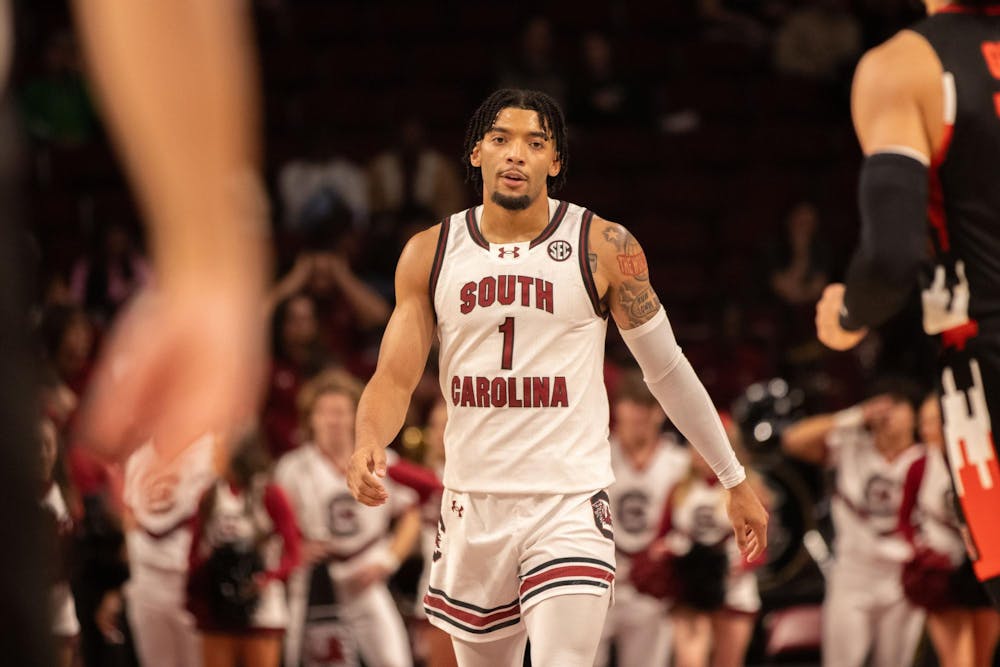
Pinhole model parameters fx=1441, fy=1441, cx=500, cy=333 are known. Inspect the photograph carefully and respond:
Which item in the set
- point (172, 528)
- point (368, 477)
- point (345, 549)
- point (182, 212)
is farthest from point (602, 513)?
point (172, 528)

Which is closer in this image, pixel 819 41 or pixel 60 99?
pixel 60 99

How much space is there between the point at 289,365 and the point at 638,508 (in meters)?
2.67

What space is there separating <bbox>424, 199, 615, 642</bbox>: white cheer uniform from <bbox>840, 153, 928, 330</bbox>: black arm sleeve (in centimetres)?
172

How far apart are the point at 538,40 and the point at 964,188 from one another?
9.96 m

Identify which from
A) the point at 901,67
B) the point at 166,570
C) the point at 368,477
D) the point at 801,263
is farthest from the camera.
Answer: the point at 801,263

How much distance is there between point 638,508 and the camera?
8.44 m

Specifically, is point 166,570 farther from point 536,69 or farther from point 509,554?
point 536,69

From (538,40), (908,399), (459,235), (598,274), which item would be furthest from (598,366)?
(538,40)

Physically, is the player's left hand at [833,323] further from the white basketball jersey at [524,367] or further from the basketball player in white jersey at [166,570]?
the basketball player in white jersey at [166,570]

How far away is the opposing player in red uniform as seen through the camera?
2.97m

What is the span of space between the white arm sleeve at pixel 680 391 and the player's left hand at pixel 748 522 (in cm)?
6

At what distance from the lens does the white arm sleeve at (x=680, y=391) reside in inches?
185

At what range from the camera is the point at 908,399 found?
29.0 feet

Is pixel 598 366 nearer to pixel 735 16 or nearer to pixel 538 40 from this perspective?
pixel 538 40
